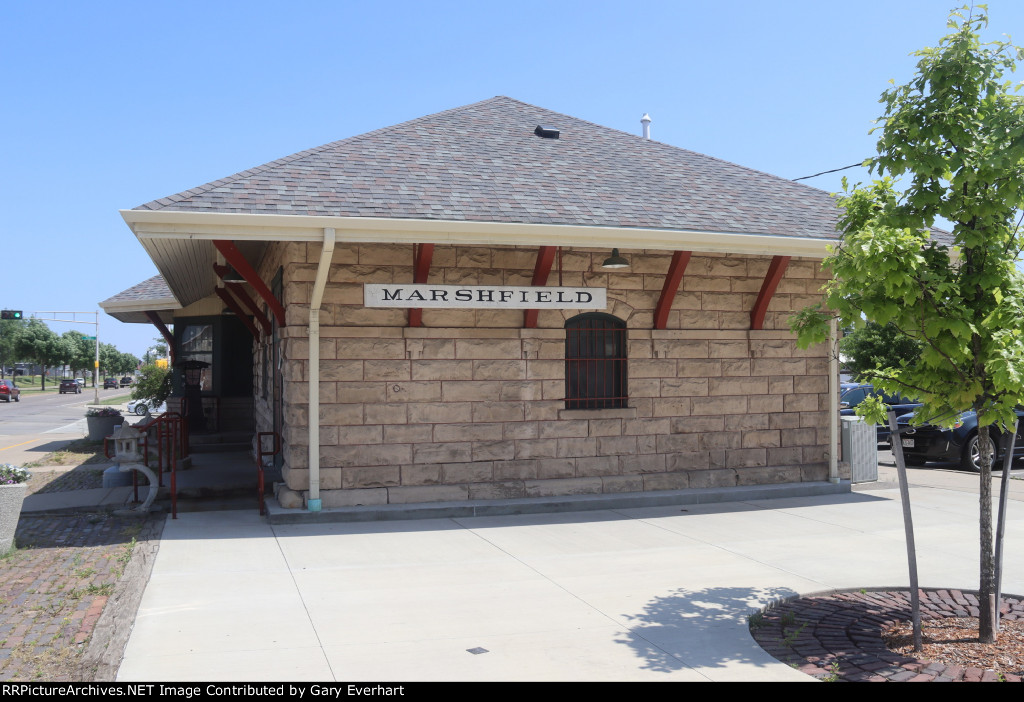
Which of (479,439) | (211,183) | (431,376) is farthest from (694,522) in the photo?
(211,183)

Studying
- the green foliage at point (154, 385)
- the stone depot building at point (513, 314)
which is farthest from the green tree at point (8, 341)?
the stone depot building at point (513, 314)

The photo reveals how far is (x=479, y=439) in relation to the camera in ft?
33.9

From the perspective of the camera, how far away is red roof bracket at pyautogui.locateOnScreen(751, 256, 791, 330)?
36.1 feet

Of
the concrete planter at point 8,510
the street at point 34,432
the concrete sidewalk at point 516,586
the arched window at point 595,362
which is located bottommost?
the street at point 34,432

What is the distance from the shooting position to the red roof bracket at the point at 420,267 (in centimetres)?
962

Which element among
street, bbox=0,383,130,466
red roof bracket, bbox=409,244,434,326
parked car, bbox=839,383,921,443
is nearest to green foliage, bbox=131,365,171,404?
street, bbox=0,383,130,466

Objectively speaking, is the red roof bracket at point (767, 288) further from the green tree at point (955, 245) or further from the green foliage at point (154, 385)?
the green foliage at point (154, 385)

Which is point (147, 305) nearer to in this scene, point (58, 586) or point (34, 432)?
point (34, 432)

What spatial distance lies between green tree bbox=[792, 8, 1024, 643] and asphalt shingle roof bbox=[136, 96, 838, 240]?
469 cm

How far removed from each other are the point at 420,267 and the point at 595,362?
2749 mm

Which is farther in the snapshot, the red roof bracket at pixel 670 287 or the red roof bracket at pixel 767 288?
the red roof bracket at pixel 767 288

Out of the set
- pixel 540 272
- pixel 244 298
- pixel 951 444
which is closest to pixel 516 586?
pixel 540 272

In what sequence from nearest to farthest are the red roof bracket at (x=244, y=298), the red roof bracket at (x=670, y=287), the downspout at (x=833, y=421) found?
the red roof bracket at (x=670, y=287) → the downspout at (x=833, y=421) → the red roof bracket at (x=244, y=298)

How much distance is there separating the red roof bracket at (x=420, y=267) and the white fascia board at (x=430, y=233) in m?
0.46
